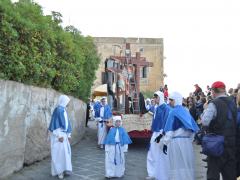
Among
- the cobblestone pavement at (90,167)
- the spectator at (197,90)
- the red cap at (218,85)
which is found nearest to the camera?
the red cap at (218,85)

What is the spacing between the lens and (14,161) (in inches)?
375

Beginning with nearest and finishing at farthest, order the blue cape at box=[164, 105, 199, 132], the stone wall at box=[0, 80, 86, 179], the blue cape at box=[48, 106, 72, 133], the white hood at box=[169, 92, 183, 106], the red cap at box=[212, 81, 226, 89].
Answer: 1. the red cap at box=[212, 81, 226, 89]
2. the blue cape at box=[164, 105, 199, 132]
3. the white hood at box=[169, 92, 183, 106]
4. the stone wall at box=[0, 80, 86, 179]
5. the blue cape at box=[48, 106, 72, 133]

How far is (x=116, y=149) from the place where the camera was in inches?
414

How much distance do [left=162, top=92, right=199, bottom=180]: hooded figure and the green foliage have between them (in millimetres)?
3520

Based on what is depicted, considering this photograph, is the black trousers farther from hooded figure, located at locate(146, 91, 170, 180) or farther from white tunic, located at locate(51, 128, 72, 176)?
white tunic, located at locate(51, 128, 72, 176)

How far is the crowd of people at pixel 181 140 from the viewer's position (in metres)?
6.80

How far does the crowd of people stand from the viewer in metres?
6.80

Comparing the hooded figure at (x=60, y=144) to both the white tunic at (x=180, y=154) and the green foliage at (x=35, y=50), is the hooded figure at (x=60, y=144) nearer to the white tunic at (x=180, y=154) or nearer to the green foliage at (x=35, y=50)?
the green foliage at (x=35, y=50)

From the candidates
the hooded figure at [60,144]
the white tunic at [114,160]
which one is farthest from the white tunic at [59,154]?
the white tunic at [114,160]

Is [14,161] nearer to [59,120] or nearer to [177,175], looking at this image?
[59,120]

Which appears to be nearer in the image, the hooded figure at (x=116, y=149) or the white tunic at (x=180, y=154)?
the white tunic at (x=180, y=154)

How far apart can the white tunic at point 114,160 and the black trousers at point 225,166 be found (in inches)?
145

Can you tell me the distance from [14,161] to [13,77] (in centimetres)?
181

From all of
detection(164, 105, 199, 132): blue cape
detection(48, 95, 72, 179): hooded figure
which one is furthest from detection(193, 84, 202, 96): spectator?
detection(164, 105, 199, 132): blue cape
